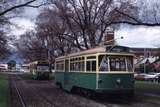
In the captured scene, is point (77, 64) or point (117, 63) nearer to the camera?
point (117, 63)

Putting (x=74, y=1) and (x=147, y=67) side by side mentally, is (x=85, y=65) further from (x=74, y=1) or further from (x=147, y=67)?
(x=147, y=67)

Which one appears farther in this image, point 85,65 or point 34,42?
point 34,42

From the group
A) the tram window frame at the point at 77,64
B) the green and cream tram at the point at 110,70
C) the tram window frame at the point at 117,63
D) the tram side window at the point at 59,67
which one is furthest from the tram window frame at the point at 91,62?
the tram side window at the point at 59,67

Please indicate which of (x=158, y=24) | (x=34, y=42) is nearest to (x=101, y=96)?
(x=158, y=24)

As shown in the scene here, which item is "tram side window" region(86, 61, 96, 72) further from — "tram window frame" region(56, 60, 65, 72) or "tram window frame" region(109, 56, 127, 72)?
"tram window frame" region(56, 60, 65, 72)

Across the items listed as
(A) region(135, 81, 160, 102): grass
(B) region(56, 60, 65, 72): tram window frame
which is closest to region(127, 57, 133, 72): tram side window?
(A) region(135, 81, 160, 102): grass

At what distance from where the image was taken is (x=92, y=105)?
20828 mm

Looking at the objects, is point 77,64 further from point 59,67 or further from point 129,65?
point 59,67

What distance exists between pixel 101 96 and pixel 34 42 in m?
61.7

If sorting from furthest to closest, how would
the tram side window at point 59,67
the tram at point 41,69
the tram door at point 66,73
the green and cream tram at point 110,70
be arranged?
the tram at point 41,69, the tram side window at point 59,67, the tram door at point 66,73, the green and cream tram at point 110,70

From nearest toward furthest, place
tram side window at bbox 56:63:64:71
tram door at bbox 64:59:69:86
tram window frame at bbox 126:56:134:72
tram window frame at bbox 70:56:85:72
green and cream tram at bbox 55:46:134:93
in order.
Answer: green and cream tram at bbox 55:46:134:93 → tram window frame at bbox 126:56:134:72 → tram window frame at bbox 70:56:85:72 → tram door at bbox 64:59:69:86 → tram side window at bbox 56:63:64:71

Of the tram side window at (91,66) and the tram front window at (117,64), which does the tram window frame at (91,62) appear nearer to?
the tram side window at (91,66)

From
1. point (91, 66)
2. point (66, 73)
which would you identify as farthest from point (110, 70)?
point (66, 73)

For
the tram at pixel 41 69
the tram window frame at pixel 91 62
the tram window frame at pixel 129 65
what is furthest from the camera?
the tram at pixel 41 69
